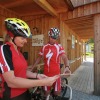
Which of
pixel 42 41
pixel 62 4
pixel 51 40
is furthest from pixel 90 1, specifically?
pixel 51 40

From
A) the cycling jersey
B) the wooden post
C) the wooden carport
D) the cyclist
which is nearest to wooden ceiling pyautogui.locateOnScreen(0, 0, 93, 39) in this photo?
the wooden carport

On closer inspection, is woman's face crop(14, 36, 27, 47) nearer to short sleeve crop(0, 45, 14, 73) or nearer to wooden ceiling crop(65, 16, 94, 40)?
short sleeve crop(0, 45, 14, 73)

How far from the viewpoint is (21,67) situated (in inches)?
51.0

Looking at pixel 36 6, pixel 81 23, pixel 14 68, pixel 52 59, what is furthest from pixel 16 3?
pixel 14 68

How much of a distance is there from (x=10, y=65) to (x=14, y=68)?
0.07 m

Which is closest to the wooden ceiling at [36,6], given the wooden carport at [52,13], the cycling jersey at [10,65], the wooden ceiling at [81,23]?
the wooden carport at [52,13]

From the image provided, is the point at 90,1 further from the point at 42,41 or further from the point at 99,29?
the point at 42,41

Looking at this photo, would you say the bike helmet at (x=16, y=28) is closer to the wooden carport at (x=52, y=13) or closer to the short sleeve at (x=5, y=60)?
the short sleeve at (x=5, y=60)

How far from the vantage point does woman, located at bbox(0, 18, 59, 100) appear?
1125mm

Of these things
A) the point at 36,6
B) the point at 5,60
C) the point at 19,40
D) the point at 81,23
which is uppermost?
the point at 36,6

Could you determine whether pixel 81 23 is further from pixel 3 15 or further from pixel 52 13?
pixel 3 15

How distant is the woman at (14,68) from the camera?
3.69 feet

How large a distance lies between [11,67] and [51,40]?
6.24ft

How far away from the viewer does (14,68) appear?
4.01ft
